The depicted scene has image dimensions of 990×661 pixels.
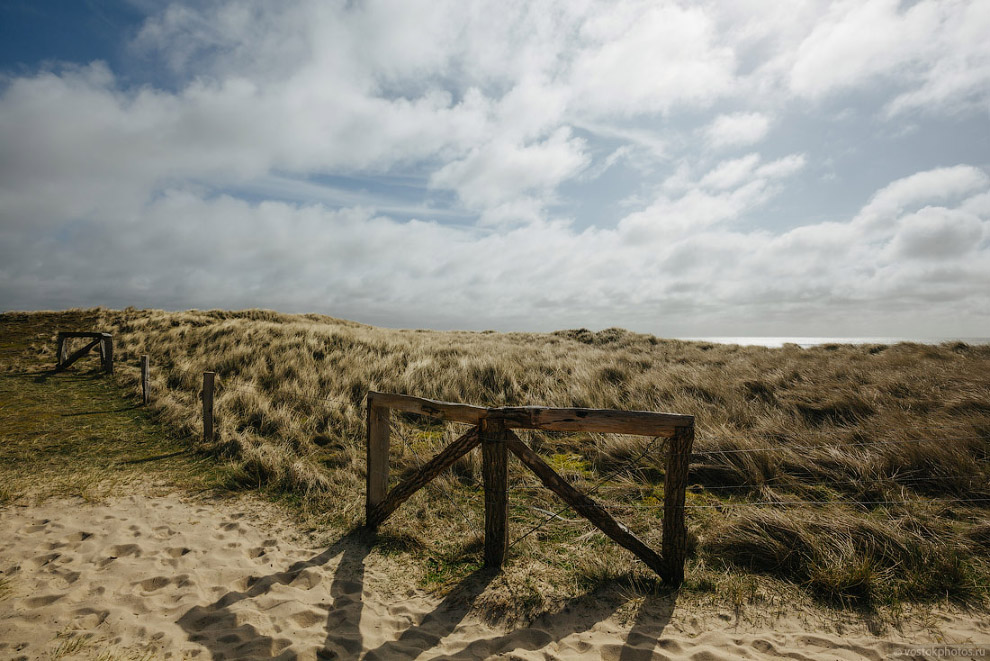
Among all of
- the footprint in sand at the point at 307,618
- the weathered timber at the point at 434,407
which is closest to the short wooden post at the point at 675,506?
the weathered timber at the point at 434,407

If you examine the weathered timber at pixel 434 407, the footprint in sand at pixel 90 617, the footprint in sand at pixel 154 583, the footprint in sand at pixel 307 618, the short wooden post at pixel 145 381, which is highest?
the weathered timber at pixel 434 407

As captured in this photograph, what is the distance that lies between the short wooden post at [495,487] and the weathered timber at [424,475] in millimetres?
152

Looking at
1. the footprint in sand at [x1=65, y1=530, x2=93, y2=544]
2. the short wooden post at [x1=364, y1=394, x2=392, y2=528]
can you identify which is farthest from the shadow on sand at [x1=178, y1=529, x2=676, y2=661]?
the footprint in sand at [x1=65, y1=530, x2=93, y2=544]

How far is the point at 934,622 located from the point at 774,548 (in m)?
1.15

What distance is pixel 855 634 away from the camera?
3.36m

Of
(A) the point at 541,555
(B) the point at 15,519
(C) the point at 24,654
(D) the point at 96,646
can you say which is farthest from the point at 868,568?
(B) the point at 15,519

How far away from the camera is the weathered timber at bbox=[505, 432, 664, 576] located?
408 cm

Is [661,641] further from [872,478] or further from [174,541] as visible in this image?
[174,541]

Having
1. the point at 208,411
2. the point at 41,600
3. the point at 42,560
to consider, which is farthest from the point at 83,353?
the point at 41,600

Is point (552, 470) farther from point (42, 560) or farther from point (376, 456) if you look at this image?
point (42, 560)

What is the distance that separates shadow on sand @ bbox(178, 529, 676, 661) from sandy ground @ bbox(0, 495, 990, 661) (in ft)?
0.04

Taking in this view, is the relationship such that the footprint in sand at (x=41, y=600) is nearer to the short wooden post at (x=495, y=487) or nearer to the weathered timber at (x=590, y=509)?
the short wooden post at (x=495, y=487)

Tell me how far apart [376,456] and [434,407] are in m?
1.26

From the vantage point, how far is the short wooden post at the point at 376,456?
528 cm
